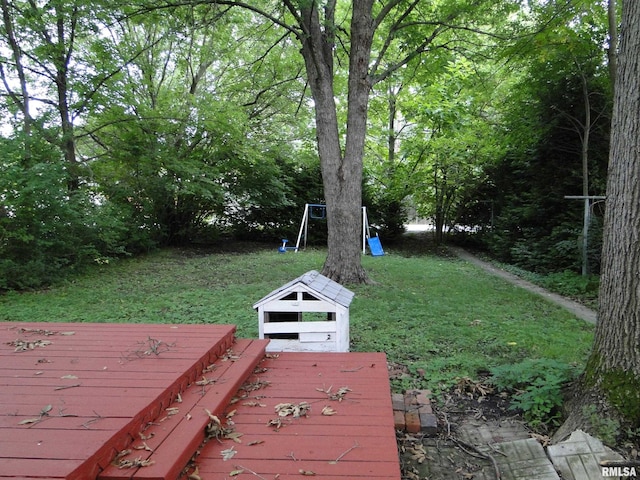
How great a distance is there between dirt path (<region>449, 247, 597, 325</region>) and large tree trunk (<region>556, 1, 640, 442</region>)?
3315 mm

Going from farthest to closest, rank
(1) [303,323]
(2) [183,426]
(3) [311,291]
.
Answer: (1) [303,323], (3) [311,291], (2) [183,426]

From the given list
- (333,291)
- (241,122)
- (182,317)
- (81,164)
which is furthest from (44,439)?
(241,122)

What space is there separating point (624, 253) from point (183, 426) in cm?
261

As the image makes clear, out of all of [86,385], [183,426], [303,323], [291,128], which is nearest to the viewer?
[183,426]

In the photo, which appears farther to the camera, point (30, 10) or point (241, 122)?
point (241, 122)

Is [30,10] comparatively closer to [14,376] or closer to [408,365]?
[14,376]

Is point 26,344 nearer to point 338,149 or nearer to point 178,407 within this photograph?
point 178,407

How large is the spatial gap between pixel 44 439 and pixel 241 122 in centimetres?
1078

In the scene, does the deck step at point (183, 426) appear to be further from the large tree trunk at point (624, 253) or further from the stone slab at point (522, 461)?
the large tree trunk at point (624, 253)

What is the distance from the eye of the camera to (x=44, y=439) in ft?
5.87

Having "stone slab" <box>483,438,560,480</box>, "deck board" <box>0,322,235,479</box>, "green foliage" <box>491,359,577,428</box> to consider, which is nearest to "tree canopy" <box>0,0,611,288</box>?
"green foliage" <box>491,359,577,428</box>

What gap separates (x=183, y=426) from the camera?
212cm

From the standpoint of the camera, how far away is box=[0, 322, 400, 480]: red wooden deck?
1.79m

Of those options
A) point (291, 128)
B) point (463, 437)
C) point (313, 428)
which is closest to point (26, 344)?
point (313, 428)
